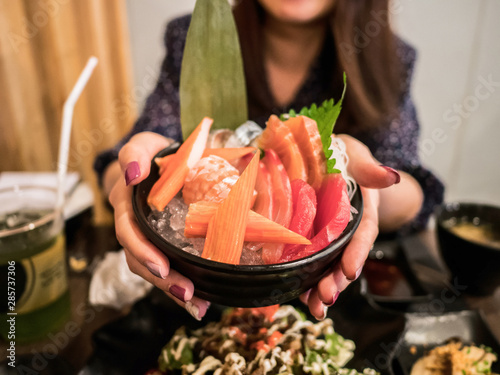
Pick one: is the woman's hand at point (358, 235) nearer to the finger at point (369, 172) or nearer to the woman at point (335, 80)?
the finger at point (369, 172)

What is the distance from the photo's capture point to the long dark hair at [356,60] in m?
1.59

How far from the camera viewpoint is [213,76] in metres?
0.93

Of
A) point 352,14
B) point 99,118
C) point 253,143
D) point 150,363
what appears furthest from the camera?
point 99,118

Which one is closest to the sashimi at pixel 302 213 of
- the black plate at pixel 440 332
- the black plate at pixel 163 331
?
the black plate at pixel 163 331

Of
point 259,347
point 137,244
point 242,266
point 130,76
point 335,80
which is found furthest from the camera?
point 130,76

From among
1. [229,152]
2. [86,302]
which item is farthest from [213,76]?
[86,302]

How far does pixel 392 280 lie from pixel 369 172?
715 millimetres

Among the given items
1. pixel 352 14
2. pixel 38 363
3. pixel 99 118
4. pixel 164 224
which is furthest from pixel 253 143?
pixel 99 118

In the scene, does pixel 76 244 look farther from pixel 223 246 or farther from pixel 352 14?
pixel 352 14

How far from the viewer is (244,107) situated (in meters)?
0.95

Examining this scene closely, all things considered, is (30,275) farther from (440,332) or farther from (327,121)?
(440,332)

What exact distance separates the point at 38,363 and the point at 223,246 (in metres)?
0.66

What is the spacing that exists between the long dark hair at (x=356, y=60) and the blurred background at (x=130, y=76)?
482mm

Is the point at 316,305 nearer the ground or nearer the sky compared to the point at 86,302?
nearer the sky
